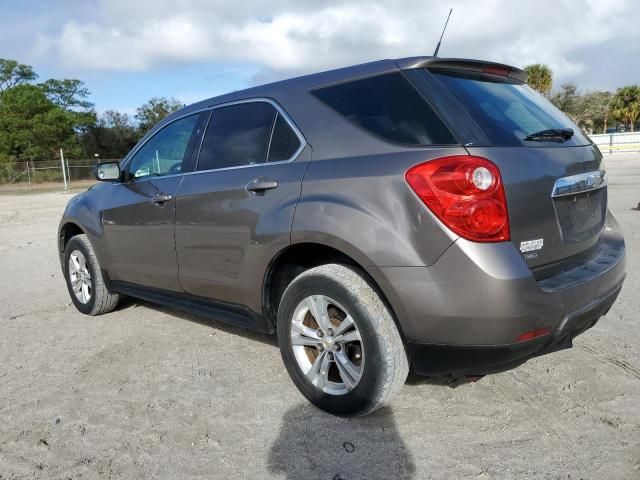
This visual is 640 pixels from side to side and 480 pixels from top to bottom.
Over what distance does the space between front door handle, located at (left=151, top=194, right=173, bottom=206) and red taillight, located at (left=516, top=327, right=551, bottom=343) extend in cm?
247

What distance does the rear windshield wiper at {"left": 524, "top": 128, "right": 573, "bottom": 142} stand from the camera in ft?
9.02

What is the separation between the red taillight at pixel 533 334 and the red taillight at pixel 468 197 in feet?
1.42

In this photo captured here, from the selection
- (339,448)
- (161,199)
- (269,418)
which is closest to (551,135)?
(339,448)

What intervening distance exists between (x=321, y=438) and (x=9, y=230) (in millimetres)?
12062

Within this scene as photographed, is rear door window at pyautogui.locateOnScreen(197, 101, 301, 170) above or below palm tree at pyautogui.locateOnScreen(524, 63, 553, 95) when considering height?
below

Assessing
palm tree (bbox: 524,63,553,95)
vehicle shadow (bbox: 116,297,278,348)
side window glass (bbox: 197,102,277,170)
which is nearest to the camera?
side window glass (bbox: 197,102,277,170)

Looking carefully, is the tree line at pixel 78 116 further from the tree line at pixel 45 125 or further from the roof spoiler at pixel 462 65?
the roof spoiler at pixel 462 65

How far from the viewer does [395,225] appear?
98.4 inches

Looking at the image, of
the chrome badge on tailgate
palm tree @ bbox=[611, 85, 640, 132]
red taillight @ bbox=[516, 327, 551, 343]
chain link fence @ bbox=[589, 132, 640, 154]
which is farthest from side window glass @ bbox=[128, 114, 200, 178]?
palm tree @ bbox=[611, 85, 640, 132]

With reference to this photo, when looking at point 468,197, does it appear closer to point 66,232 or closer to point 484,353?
point 484,353

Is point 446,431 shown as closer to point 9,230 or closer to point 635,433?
point 635,433

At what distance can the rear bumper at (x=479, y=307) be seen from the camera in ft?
7.70

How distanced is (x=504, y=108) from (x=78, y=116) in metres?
52.8

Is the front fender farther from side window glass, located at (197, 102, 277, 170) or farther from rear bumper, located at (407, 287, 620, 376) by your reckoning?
rear bumper, located at (407, 287, 620, 376)
